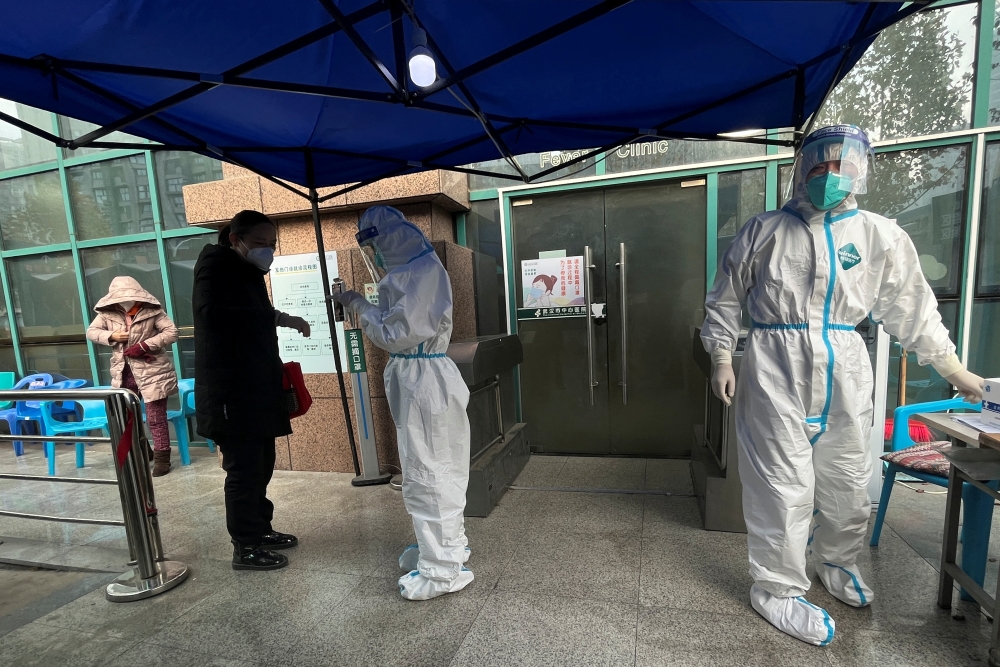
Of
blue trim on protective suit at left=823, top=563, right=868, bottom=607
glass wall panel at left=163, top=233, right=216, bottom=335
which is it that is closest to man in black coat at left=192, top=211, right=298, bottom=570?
blue trim on protective suit at left=823, top=563, right=868, bottom=607

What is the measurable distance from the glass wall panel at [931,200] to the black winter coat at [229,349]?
3.77 metres

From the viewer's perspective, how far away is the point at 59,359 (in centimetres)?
503

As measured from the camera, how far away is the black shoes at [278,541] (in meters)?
2.51

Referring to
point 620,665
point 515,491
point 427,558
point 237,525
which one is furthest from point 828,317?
point 237,525

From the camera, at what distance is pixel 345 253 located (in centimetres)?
332

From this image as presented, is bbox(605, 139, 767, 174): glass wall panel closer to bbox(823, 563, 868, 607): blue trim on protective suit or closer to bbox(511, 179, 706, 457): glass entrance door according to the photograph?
bbox(511, 179, 706, 457): glass entrance door

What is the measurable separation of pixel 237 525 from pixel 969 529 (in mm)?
3058

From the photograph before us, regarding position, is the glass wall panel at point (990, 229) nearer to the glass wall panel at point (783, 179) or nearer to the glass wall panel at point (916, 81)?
the glass wall panel at point (916, 81)

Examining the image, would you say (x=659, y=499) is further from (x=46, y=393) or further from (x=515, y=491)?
(x=46, y=393)

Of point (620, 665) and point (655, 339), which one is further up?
point (655, 339)

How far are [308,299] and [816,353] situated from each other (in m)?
3.07

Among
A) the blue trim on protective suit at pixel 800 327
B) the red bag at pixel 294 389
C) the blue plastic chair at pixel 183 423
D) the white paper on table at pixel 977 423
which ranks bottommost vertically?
the blue plastic chair at pixel 183 423

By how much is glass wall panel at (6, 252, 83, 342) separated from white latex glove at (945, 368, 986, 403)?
21.7 feet

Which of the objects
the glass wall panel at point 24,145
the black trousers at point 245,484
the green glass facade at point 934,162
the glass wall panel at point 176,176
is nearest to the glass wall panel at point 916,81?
the green glass facade at point 934,162
